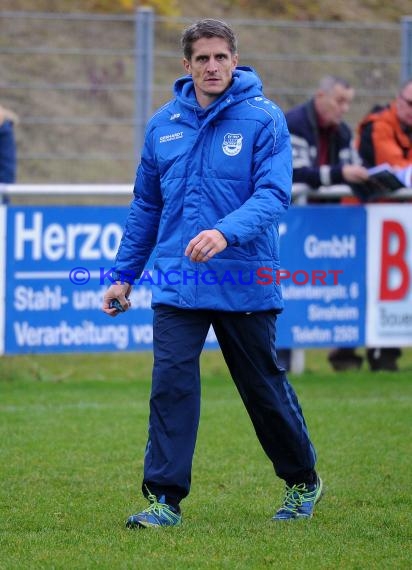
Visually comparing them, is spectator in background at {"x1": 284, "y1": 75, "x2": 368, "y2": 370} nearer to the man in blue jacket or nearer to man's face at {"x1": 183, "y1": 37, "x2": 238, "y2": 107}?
the man in blue jacket

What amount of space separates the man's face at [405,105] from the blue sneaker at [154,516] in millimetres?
5829

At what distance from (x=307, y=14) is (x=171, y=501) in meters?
17.5

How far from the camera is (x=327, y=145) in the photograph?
10.6 m

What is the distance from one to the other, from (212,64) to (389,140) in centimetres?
541

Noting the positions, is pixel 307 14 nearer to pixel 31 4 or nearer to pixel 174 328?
pixel 31 4

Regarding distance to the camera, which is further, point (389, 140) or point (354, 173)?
point (389, 140)

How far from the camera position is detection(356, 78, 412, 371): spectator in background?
10.4 metres

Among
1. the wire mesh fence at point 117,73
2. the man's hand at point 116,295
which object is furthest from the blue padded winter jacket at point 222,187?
the wire mesh fence at point 117,73

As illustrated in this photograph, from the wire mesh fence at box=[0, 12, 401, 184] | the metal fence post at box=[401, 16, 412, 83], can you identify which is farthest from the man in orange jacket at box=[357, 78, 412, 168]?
the wire mesh fence at box=[0, 12, 401, 184]

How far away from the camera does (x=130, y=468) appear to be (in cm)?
686

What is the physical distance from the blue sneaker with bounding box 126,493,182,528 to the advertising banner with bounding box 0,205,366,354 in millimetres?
4233

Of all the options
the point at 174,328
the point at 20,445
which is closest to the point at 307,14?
the point at 20,445

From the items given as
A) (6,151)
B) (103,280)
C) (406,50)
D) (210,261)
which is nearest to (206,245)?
(210,261)

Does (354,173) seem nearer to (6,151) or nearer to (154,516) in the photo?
(6,151)
